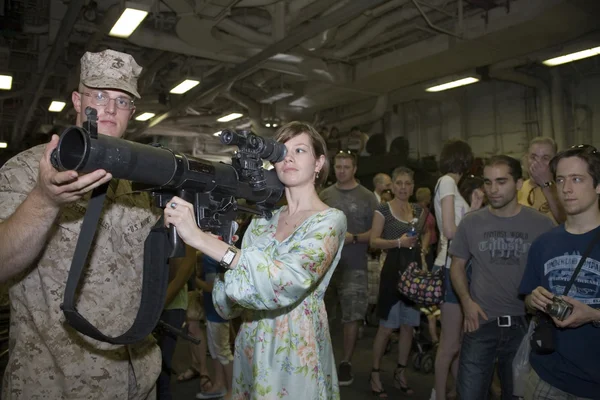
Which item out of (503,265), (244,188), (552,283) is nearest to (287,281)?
(244,188)

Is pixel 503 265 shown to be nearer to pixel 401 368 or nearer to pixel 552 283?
pixel 552 283

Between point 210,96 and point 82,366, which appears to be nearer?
point 82,366

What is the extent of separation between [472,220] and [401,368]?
1.69 meters

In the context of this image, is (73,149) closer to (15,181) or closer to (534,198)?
(15,181)

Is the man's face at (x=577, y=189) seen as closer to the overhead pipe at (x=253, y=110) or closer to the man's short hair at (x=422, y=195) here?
the man's short hair at (x=422, y=195)

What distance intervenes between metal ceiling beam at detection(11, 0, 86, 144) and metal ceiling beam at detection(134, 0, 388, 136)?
2.18m

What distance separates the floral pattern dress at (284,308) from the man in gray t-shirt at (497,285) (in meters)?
1.37

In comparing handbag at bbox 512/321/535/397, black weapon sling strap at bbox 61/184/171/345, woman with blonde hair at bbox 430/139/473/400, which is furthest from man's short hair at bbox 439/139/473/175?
black weapon sling strap at bbox 61/184/171/345

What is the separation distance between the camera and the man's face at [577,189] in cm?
223

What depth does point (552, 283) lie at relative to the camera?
2289 millimetres

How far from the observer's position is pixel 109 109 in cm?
174

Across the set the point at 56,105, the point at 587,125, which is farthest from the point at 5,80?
the point at 587,125

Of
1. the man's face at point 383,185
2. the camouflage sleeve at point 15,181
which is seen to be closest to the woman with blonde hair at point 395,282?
the man's face at point 383,185

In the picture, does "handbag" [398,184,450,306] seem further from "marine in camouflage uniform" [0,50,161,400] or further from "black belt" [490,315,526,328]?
"marine in camouflage uniform" [0,50,161,400]
